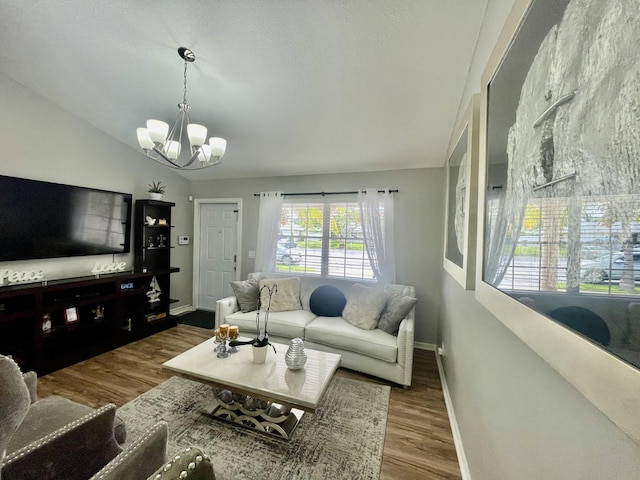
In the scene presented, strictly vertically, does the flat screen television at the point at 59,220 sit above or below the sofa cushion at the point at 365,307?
above

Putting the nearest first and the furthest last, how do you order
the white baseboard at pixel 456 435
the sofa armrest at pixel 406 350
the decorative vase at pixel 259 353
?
the white baseboard at pixel 456 435
the decorative vase at pixel 259 353
the sofa armrest at pixel 406 350

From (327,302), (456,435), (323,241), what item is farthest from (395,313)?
(323,241)

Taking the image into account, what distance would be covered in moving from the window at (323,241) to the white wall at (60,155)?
7.04ft

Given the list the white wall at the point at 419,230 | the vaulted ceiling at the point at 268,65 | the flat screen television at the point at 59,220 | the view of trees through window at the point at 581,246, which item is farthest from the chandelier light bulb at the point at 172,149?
the view of trees through window at the point at 581,246

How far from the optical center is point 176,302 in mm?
4148

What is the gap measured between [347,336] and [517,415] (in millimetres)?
1746

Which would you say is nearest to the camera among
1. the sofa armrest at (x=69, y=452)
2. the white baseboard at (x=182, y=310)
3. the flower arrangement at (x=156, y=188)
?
the sofa armrest at (x=69, y=452)

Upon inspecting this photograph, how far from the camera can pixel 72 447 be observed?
99cm

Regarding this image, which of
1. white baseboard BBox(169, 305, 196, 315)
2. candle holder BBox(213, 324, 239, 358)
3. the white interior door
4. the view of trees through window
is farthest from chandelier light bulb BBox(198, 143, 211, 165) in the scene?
white baseboard BBox(169, 305, 196, 315)

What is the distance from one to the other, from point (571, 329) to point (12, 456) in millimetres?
1691

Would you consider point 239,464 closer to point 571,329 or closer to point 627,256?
point 571,329

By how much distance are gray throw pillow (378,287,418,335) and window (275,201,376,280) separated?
2.51 feet

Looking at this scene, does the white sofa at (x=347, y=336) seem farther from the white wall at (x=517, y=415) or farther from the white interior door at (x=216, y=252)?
the white interior door at (x=216, y=252)

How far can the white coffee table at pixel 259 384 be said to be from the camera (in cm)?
157
